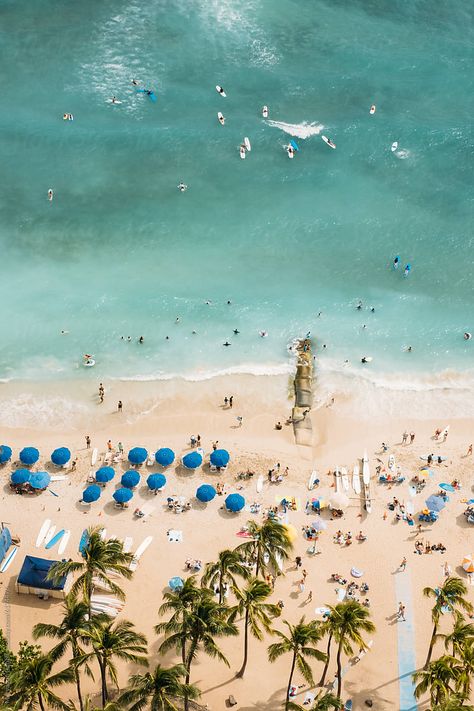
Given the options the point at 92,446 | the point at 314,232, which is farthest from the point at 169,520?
the point at 314,232

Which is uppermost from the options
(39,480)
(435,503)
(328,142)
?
(328,142)

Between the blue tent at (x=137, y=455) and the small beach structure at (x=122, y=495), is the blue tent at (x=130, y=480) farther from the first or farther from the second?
the blue tent at (x=137, y=455)

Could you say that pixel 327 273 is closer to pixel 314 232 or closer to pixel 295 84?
pixel 314 232

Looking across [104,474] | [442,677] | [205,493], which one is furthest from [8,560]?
[442,677]

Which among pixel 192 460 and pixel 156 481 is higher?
pixel 192 460

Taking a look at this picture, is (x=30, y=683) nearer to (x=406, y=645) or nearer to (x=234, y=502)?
(x=234, y=502)

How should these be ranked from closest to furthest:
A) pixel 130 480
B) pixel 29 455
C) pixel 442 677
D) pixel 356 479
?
pixel 442 677 < pixel 130 480 < pixel 29 455 < pixel 356 479

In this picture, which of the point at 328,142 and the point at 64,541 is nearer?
the point at 64,541

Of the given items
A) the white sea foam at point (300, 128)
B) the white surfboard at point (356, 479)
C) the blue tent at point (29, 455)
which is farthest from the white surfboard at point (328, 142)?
the blue tent at point (29, 455)
